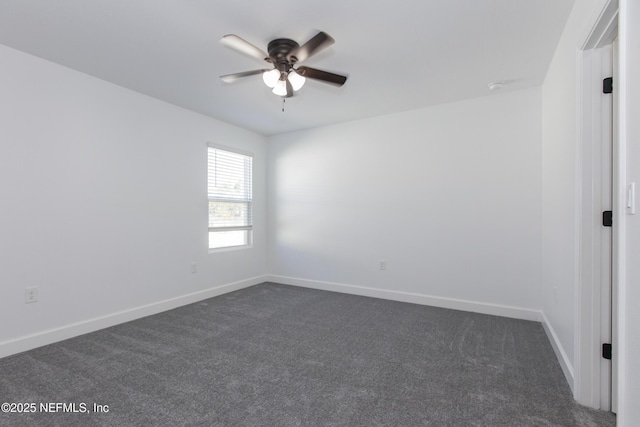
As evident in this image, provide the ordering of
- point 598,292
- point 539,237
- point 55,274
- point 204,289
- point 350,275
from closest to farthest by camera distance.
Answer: point 598,292
point 55,274
point 539,237
point 204,289
point 350,275

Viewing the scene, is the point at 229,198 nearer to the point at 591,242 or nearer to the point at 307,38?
the point at 307,38

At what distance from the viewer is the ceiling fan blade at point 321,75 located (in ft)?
7.51

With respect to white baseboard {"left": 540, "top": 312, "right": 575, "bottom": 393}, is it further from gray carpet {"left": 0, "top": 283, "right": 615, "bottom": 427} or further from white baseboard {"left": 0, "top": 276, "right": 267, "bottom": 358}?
white baseboard {"left": 0, "top": 276, "right": 267, "bottom": 358}

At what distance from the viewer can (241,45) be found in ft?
6.63

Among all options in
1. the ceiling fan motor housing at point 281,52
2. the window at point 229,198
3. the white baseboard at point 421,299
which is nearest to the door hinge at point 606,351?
the white baseboard at point 421,299

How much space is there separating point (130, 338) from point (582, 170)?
3.64m

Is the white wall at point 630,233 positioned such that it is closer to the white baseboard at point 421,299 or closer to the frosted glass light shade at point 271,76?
the frosted glass light shade at point 271,76

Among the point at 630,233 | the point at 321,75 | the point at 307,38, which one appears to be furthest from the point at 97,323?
the point at 630,233

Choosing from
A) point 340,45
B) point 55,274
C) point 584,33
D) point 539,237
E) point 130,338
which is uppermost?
point 340,45

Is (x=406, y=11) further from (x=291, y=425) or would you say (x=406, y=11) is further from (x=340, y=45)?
(x=291, y=425)

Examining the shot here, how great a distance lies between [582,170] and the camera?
5.82 feet

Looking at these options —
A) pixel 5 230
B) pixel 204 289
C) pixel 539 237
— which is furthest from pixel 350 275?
pixel 5 230

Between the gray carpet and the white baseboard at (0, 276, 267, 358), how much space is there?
9 centimetres

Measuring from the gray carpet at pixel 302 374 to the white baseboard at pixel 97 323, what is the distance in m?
0.09
